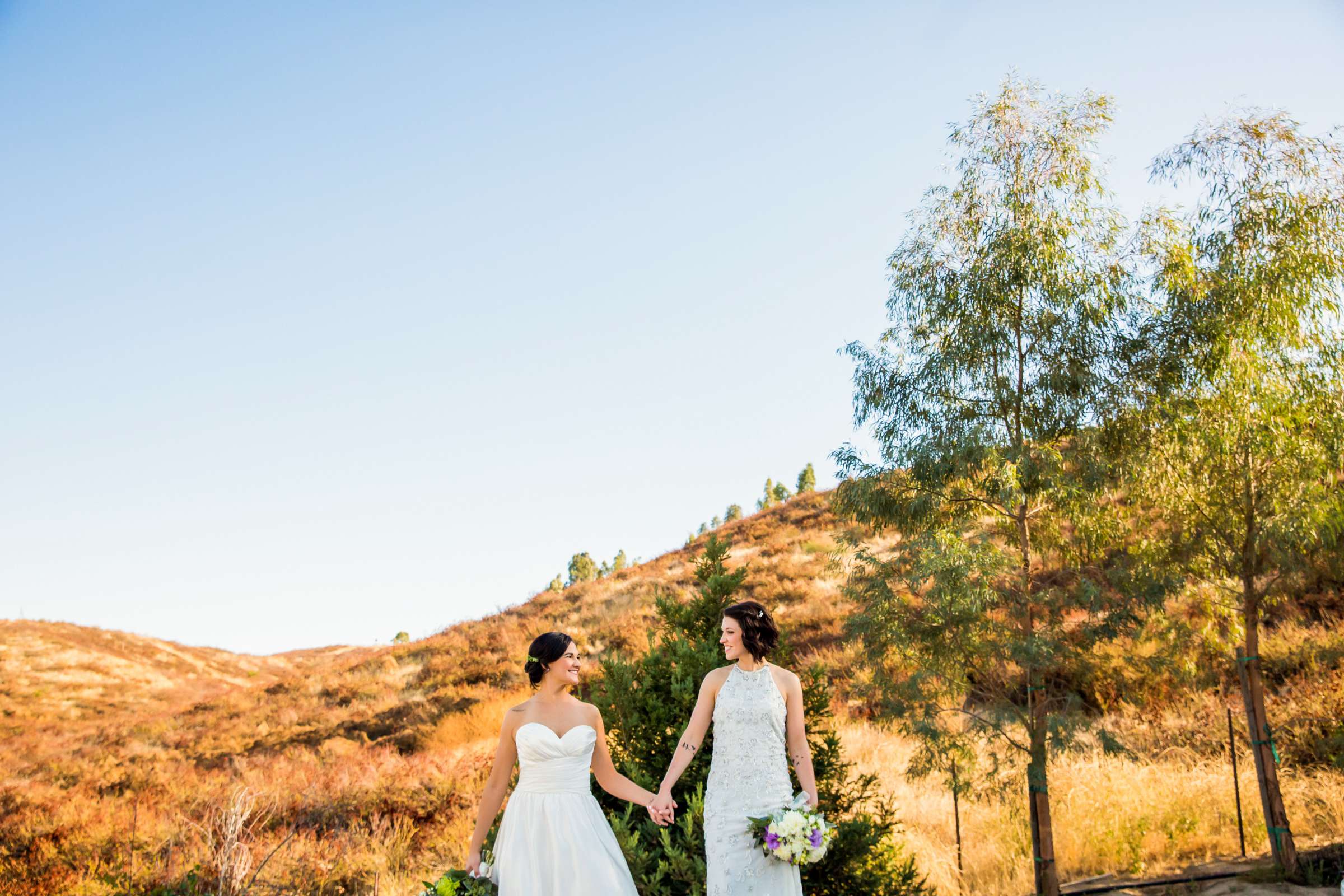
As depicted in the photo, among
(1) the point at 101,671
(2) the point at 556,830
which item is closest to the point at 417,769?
(2) the point at 556,830

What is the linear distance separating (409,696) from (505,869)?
2023cm

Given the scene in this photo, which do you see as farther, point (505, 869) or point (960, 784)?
point (960, 784)

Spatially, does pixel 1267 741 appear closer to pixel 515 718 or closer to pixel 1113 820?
pixel 1113 820

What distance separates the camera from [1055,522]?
366 inches

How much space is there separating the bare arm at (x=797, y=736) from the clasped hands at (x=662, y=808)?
780mm

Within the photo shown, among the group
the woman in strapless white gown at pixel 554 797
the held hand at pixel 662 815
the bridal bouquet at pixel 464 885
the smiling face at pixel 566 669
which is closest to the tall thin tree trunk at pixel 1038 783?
the held hand at pixel 662 815

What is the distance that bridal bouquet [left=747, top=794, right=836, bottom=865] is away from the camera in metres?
4.49

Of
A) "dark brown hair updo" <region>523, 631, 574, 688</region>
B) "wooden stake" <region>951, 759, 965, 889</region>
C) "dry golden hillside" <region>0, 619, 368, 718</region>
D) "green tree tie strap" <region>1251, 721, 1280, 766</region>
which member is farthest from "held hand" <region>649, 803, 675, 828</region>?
"dry golden hillside" <region>0, 619, 368, 718</region>

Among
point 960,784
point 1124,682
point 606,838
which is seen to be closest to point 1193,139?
point 960,784

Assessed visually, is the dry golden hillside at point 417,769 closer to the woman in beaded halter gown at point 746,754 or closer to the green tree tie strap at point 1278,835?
the green tree tie strap at point 1278,835

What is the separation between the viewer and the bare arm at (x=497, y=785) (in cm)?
466

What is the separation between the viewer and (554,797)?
486 centimetres

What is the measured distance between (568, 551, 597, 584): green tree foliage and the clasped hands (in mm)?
56603

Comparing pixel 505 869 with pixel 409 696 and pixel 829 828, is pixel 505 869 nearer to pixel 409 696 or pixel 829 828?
pixel 829 828
